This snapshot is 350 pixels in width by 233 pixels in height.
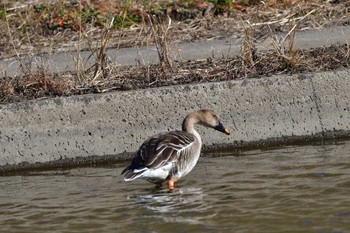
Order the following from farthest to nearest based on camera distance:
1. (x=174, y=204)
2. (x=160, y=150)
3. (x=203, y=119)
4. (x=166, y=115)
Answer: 1. (x=166, y=115)
2. (x=203, y=119)
3. (x=160, y=150)
4. (x=174, y=204)

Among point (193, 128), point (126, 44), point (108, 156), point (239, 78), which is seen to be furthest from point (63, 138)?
point (126, 44)

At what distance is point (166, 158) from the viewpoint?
8.19 meters

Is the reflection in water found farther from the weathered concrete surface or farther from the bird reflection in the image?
the weathered concrete surface

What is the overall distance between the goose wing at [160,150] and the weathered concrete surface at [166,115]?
687mm

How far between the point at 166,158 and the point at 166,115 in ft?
3.15

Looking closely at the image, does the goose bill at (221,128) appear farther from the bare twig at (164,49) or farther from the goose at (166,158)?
the bare twig at (164,49)

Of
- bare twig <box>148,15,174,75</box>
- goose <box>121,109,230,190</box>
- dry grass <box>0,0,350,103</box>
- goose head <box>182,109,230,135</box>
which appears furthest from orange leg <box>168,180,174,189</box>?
bare twig <box>148,15,174,75</box>

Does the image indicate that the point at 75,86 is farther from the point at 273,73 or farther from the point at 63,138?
the point at 273,73

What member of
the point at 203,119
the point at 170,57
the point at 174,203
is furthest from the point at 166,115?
the point at 174,203

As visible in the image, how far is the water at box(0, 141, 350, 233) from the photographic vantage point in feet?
22.9

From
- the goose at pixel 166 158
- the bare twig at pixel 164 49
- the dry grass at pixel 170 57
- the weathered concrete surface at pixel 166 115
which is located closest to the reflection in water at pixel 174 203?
the goose at pixel 166 158

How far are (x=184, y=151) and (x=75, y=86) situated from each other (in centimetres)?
166

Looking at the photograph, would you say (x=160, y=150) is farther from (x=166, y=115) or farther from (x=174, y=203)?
(x=166, y=115)

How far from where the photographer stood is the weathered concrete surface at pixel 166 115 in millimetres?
8883
